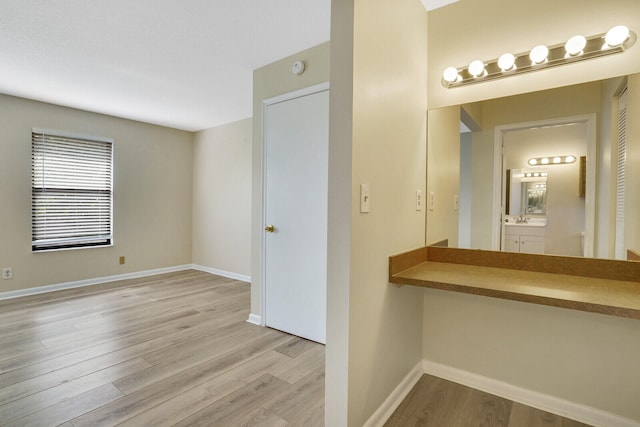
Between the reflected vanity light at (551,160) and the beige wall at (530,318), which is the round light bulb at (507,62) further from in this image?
the reflected vanity light at (551,160)

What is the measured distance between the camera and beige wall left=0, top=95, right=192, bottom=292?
139 inches

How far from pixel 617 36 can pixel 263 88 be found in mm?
2358

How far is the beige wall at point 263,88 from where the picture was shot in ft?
8.00

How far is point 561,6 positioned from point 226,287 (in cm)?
415

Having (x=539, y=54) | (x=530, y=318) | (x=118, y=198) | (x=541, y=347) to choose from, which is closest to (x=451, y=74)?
(x=539, y=54)

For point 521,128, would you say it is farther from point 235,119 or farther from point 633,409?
point 235,119

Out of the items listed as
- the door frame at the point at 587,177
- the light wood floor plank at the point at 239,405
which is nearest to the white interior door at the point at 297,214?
the light wood floor plank at the point at 239,405

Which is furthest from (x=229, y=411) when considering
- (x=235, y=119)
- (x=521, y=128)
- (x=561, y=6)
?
(x=235, y=119)

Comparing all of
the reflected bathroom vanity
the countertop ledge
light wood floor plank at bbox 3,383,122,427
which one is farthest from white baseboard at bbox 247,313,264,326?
the reflected bathroom vanity

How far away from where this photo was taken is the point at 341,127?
127 cm

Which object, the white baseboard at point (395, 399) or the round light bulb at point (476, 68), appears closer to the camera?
the white baseboard at point (395, 399)

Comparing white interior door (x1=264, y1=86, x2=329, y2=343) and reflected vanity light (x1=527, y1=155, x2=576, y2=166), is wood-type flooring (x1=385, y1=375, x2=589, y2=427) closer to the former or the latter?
white interior door (x1=264, y1=86, x2=329, y2=343)

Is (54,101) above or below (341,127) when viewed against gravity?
Answer: above

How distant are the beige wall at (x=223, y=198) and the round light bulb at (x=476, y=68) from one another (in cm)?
323
